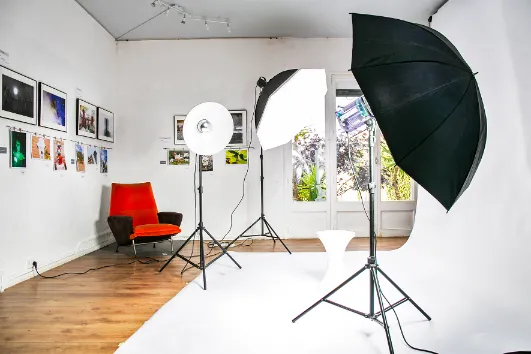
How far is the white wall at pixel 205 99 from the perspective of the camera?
540 cm

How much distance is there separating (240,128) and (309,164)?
3.89 ft

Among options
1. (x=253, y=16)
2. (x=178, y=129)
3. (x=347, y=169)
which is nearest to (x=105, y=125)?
(x=178, y=129)

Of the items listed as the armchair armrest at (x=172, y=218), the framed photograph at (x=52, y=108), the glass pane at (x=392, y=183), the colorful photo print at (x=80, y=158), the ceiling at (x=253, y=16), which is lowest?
the armchair armrest at (x=172, y=218)

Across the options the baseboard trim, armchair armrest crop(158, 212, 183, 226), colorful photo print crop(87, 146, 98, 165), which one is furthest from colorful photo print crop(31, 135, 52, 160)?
armchair armrest crop(158, 212, 183, 226)

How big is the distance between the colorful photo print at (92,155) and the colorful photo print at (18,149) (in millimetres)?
1249

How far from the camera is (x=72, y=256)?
4062mm

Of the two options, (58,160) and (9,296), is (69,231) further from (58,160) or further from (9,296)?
(9,296)

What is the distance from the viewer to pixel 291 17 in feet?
15.7

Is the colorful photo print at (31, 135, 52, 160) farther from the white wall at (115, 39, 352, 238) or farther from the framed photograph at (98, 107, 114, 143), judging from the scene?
Answer: the white wall at (115, 39, 352, 238)

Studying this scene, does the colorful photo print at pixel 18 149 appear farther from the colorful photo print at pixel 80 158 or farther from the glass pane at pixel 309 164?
the glass pane at pixel 309 164

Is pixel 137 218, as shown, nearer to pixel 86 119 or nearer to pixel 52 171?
pixel 52 171

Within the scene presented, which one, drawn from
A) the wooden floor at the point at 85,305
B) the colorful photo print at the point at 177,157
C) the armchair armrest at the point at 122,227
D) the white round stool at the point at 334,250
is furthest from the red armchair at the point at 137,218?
the white round stool at the point at 334,250

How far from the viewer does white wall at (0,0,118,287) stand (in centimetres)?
311

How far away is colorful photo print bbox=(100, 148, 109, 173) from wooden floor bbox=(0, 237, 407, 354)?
1402 mm
